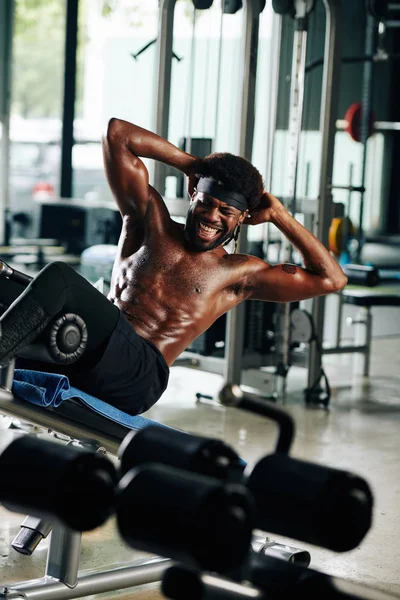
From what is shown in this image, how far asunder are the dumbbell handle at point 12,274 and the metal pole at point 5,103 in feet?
18.6

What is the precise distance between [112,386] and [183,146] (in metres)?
2.44

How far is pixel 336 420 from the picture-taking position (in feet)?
14.5

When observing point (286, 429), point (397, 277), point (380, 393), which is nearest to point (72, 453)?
point (286, 429)

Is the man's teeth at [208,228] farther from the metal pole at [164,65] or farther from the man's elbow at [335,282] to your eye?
the metal pole at [164,65]

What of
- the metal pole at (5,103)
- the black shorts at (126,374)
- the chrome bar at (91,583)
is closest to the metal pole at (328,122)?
the black shorts at (126,374)

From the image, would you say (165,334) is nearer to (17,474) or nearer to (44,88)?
(17,474)

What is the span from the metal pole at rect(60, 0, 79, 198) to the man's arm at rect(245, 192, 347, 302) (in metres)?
5.48

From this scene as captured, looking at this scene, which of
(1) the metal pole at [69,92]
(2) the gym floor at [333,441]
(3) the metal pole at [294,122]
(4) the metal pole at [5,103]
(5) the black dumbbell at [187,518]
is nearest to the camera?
(5) the black dumbbell at [187,518]

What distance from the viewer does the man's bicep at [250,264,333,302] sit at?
2900 mm

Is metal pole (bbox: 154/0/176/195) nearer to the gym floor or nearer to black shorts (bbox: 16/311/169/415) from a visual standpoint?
the gym floor

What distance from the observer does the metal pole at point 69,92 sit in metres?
7.98

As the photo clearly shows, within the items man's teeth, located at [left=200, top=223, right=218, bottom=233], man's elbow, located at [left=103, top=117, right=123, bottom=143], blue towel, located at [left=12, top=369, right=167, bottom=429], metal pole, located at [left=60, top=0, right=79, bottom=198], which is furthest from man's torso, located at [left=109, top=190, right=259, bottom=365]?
metal pole, located at [left=60, top=0, right=79, bottom=198]

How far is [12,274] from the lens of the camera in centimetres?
214

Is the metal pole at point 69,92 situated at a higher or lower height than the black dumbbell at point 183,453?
higher
